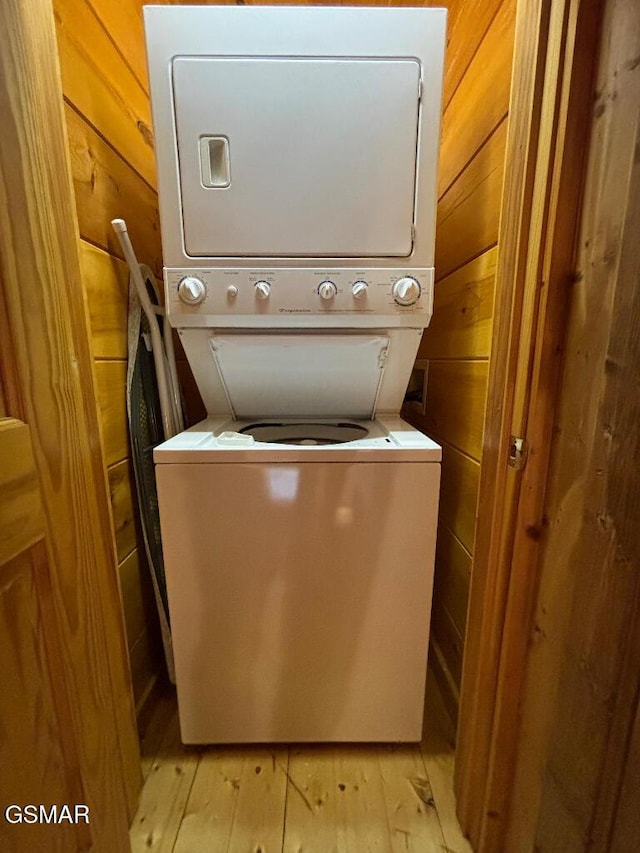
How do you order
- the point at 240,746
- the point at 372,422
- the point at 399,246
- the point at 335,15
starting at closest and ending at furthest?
the point at 335,15 < the point at 399,246 < the point at 240,746 < the point at 372,422

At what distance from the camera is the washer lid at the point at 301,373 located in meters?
1.09

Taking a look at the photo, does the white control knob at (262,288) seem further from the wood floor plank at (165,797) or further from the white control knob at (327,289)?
the wood floor plank at (165,797)

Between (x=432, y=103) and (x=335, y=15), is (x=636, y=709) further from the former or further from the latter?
(x=335, y=15)

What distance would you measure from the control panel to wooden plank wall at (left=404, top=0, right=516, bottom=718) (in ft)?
0.63

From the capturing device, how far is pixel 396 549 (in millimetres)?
962

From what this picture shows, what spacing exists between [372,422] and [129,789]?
1.13 metres

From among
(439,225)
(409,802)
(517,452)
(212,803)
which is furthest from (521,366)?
(212,803)

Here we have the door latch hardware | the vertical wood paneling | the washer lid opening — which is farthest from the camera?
the washer lid opening

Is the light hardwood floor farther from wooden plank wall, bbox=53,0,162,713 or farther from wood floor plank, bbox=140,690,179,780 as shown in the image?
wooden plank wall, bbox=53,0,162,713

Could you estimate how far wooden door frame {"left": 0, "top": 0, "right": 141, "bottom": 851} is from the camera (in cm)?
57

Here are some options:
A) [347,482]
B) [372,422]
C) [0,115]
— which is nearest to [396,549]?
[347,482]

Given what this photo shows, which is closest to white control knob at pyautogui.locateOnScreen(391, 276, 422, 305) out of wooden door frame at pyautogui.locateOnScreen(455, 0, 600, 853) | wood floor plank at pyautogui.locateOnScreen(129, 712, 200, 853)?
wooden door frame at pyautogui.locateOnScreen(455, 0, 600, 853)

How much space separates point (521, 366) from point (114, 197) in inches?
44.3

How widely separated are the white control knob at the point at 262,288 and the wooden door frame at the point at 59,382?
0.39 metres
